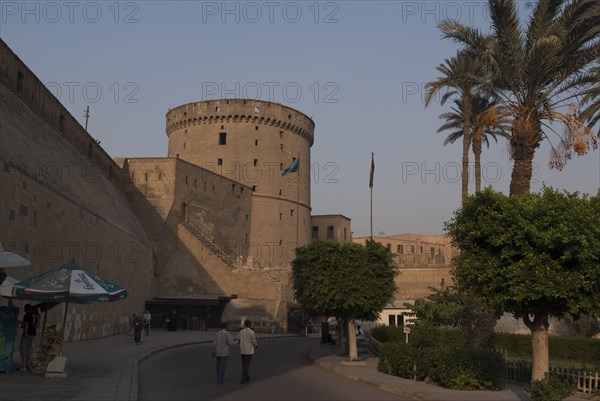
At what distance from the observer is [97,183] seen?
36.1 m

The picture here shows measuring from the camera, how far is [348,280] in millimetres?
22047

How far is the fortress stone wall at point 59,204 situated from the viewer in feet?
67.6

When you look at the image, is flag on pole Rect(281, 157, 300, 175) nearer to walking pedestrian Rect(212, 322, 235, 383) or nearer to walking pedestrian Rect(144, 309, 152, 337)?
walking pedestrian Rect(144, 309, 152, 337)

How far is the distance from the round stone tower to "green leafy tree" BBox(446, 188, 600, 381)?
4677 cm

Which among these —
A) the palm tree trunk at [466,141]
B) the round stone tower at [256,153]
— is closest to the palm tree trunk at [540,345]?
the palm tree trunk at [466,141]

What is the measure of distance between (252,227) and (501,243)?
1904 inches

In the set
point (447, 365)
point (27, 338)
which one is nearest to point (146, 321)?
point (27, 338)

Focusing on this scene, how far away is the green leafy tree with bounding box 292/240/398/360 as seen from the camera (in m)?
22.0

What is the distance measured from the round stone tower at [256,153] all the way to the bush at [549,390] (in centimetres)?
4899

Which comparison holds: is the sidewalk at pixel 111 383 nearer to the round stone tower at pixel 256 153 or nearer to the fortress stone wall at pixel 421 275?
the fortress stone wall at pixel 421 275

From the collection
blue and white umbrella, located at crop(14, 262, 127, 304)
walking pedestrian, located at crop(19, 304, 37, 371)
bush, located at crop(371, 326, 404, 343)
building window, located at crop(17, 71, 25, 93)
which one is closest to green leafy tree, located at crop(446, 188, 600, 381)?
blue and white umbrella, located at crop(14, 262, 127, 304)

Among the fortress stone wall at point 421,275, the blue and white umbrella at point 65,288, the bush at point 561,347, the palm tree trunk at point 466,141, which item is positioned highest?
the palm tree trunk at point 466,141

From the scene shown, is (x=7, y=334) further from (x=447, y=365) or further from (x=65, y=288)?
(x=447, y=365)

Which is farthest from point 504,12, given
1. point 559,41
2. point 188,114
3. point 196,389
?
Answer: point 188,114
